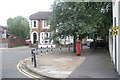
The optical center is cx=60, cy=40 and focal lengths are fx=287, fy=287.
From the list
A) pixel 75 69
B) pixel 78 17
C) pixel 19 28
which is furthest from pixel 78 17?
pixel 19 28

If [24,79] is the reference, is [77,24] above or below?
above

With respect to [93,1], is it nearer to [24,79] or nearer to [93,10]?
[93,10]

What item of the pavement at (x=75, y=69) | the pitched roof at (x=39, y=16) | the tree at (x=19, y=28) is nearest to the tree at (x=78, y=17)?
the pavement at (x=75, y=69)

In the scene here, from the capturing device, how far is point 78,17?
29656 millimetres

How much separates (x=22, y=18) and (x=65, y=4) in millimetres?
44315

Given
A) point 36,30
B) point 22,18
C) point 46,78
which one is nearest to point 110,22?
point 46,78

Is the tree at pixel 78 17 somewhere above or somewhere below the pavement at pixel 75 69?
above

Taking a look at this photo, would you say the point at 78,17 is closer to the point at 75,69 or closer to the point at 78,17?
the point at 78,17

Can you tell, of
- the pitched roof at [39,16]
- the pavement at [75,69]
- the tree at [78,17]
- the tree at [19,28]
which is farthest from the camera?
the tree at [19,28]

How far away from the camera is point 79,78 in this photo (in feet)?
43.2

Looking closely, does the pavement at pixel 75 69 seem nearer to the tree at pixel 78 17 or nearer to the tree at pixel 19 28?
the tree at pixel 78 17

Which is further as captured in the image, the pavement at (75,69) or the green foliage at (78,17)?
the green foliage at (78,17)

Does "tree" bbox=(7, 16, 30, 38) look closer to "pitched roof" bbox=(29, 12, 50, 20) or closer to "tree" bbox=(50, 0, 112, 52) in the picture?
"pitched roof" bbox=(29, 12, 50, 20)

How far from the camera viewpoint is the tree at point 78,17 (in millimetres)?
29125
